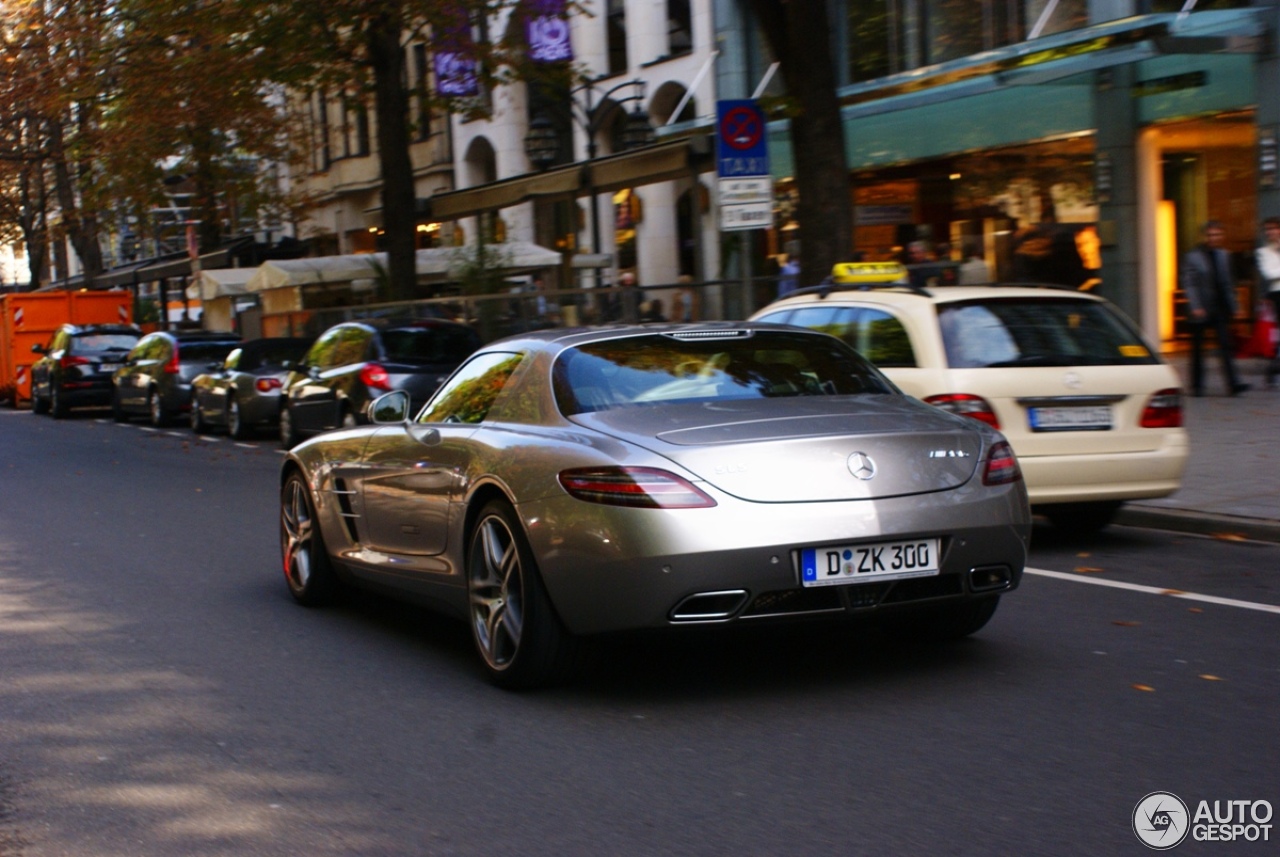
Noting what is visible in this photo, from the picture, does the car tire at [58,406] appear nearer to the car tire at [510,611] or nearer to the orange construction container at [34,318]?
the orange construction container at [34,318]

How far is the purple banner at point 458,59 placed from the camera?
25469mm

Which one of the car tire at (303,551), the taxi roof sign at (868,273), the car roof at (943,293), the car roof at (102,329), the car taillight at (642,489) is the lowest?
the car tire at (303,551)

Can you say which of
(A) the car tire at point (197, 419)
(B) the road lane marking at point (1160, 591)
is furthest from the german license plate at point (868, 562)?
(A) the car tire at point (197, 419)

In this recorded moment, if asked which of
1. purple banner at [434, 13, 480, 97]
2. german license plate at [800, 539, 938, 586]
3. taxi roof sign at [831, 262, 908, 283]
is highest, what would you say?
purple banner at [434, 13, 480, 97]

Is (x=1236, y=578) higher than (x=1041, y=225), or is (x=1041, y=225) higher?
(x=1041, y=225)

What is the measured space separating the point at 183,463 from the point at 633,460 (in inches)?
533

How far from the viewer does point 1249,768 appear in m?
4.80

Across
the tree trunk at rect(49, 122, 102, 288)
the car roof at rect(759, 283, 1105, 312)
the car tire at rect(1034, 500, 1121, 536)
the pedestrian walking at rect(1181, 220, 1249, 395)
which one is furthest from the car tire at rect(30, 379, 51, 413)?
the car tire at rect(1034, 500, 1121, 536)

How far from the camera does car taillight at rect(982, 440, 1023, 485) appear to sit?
611cm

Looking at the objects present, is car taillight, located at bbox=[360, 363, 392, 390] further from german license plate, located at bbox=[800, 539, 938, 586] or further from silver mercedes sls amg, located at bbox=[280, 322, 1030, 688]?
german license plate, located at bbox=[800, 539, 938, 586]

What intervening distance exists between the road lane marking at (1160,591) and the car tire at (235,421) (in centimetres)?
1551

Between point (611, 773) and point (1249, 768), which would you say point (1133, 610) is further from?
point (611, 773)

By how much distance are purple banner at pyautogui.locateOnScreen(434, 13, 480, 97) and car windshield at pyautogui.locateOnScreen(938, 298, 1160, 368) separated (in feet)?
54.6

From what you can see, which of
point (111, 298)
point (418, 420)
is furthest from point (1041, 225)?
point (111, 298)
